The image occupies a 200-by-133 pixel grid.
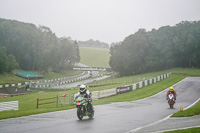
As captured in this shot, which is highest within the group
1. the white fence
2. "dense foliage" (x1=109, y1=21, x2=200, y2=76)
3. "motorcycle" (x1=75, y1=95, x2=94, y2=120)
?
"dense foliage" (x1=109, y1=21, x2=200, y2=76)

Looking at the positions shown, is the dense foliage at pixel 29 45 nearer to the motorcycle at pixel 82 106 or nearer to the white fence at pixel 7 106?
the white fence at pixel 7 106

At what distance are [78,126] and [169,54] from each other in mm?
83167

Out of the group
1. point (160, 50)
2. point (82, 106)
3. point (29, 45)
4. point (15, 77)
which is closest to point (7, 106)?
point (82, 106)

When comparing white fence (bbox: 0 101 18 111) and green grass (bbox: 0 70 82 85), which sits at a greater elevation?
green grass (bbox: 0 70 82 85)

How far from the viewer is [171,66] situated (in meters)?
95.8

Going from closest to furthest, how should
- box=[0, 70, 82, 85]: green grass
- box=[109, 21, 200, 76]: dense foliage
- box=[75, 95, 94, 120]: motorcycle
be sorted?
1. box=[75, 95, 94, 120]: motorcycle
2. box=[0, 70, 82, 85]: green grass
3. box=[109, 21, 200, 76]: dense foliage

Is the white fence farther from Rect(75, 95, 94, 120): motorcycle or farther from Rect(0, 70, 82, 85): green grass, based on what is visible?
Rect(0, 70, 82, 85): green grass

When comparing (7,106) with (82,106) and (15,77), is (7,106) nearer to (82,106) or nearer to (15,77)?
(82,106)

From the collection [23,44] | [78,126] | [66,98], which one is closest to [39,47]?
[23,44]

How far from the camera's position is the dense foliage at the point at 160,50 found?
91312 millimetres

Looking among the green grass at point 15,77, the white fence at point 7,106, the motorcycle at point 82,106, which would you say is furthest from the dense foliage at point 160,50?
the motorcycle at point 82,106

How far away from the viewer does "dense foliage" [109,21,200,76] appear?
91312 millimetres

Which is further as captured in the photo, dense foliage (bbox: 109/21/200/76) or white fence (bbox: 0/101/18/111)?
dense foliage (bbox: 109/21/200/76)

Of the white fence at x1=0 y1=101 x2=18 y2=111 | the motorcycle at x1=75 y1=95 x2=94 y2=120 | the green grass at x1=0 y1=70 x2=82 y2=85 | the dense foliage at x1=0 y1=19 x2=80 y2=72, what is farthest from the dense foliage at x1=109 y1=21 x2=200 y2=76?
the motorcycle at x1=75 y1=95 x2=94 y2=120
